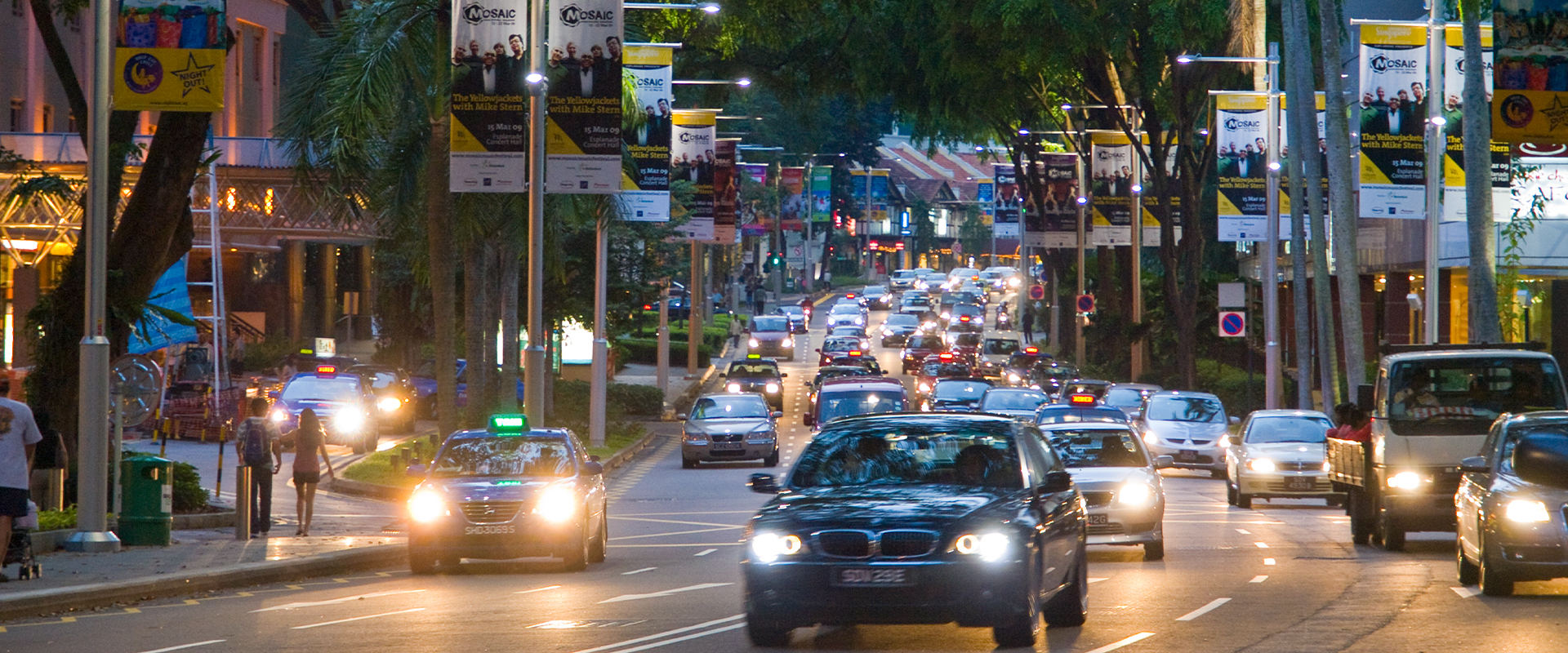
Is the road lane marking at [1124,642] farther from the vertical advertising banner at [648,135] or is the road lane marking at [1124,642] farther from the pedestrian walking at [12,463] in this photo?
the vertical advertising banner at [648,135]

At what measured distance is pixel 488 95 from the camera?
2364cm

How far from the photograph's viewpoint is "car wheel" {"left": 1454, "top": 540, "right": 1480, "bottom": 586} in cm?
1562

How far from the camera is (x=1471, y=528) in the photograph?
603 inches

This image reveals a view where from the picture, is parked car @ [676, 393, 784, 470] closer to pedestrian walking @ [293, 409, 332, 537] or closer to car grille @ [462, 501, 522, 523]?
pedestrian walking @ [293, 409, 332, 537]

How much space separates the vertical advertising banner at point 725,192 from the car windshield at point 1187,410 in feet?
50.8

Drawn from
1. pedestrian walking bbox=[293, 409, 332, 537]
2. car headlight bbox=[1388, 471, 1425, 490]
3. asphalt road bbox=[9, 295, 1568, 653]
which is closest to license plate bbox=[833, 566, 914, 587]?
asphalt road bbox=[9, 295, 1568, 653]

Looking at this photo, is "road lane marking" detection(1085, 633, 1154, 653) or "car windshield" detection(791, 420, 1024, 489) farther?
"car windshield" detection(791, 420, 1024, 489)

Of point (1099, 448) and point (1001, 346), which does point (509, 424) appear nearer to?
point (1099, 448)

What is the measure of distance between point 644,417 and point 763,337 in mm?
29276

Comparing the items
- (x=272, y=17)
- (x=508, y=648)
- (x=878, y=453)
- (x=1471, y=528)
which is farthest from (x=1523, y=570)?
(x=272, y=17)

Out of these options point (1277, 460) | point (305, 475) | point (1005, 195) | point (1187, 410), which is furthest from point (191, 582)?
point (1005, 195)

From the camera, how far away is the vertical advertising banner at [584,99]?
23875 millimetres

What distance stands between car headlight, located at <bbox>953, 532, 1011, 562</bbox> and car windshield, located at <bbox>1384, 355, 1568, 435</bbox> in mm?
9312

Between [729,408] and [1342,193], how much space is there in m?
12.2
